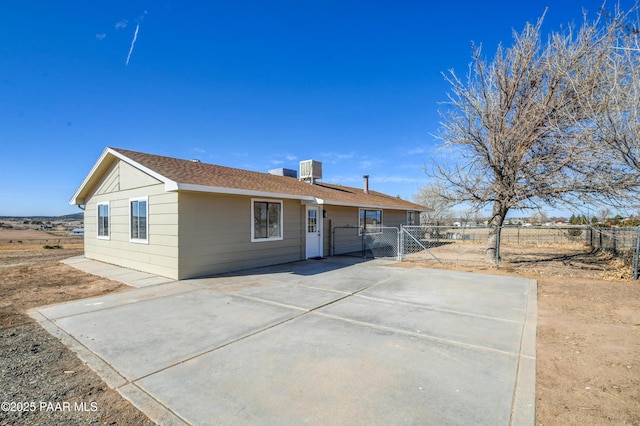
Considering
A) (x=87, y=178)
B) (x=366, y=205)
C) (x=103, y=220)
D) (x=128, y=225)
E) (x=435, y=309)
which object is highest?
(x=87, y=178)

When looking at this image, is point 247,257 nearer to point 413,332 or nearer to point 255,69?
point 413,332

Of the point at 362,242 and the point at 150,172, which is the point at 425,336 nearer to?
the point at 150,172

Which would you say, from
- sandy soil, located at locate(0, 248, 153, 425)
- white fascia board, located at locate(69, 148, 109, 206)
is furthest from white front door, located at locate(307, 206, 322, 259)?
sandy soil, located at locate(0, 248, 153, 425)

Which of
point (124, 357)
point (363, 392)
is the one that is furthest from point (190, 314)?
point (363, 392)

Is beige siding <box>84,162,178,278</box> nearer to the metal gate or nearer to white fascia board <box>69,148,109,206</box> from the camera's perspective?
white fascia board <box>69,148,109,206</box>

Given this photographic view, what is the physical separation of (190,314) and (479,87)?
37.6ft

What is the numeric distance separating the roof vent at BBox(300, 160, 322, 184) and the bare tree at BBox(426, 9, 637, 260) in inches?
280

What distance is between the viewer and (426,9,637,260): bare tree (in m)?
8.86

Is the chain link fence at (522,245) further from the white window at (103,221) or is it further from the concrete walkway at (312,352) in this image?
the white window at (103,221)

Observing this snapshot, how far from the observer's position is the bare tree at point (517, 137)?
886 centimetres

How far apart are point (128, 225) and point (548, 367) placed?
11.2 metres

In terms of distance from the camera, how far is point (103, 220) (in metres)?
11.6

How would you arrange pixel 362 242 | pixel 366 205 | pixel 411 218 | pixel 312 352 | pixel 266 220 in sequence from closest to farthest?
pixel 312 352, pixel 266 220, pixel 366 205, pixel 362 242, pixel 411 218

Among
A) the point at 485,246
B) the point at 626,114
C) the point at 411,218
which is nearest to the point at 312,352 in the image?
the point at 626,114
